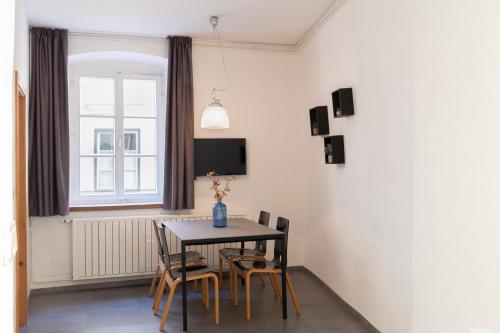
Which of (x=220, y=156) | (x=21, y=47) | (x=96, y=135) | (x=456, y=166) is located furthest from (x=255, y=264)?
(x=21, y=47)

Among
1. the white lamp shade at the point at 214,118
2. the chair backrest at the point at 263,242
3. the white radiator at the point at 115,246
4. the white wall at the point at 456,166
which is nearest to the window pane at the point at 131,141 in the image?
the white radiator at the point at 115,246

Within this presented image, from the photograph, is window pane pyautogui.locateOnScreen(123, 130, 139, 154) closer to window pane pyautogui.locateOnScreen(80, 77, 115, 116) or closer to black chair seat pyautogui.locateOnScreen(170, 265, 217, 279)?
window pane pyautogui.locateOnScreen(80, 77, 115, 116)

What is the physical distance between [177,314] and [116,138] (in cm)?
230

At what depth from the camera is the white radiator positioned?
4.73 m

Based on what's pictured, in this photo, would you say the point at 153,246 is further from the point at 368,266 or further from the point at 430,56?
the point at 430,56

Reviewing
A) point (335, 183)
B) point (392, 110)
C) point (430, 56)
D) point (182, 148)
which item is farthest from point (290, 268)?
point (430, 56)

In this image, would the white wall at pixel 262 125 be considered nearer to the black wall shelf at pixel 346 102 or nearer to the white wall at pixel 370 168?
the white wall at pixel 370 168

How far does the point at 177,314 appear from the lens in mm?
3979

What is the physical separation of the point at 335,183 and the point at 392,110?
1317mm

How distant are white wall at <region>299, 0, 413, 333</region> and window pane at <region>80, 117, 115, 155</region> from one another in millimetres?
2499

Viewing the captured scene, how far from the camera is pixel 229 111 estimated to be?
5.26 m

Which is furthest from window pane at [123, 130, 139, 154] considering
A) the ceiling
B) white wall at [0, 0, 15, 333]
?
white wall at [0, 0, 15, 333]

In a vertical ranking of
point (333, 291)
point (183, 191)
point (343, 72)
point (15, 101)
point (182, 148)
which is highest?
point (343, 72)

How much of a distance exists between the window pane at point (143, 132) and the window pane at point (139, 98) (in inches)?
3.4
